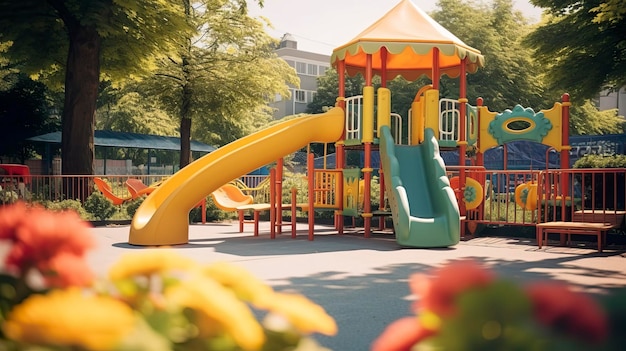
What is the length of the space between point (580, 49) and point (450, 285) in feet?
60.7

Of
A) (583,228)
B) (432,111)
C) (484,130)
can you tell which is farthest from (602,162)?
(432,111)

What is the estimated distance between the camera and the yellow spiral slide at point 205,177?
10367 millimetres

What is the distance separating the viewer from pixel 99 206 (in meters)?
15.2

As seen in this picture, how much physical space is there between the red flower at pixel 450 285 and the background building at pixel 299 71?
68308 millimetres

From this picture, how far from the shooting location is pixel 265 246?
1026 centimetres

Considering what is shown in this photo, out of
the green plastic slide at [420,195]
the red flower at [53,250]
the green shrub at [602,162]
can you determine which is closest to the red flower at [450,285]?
the red flower at [53,250]

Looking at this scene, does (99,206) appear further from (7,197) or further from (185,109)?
(185,109)

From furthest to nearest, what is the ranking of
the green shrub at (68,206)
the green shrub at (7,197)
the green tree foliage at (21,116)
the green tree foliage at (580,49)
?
the green tree foliage at (21,116), the green tree foliage at (580,49), the green shrub at (7,197), the green shrub at (68,206)

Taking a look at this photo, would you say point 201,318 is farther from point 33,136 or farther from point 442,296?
point 33,136

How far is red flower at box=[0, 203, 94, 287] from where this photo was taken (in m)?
0.80

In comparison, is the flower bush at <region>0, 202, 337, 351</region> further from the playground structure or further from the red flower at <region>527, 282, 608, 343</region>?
the playground structure

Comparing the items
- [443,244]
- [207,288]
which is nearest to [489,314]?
[207,288]

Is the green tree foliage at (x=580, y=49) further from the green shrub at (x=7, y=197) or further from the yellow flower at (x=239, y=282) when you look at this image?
the yellow flower at (x=239, y=282)

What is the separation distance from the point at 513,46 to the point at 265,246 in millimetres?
27112
